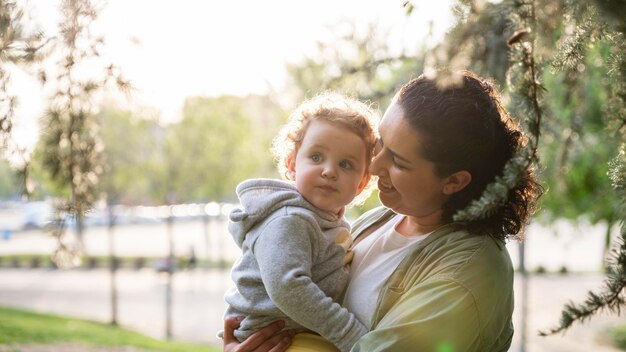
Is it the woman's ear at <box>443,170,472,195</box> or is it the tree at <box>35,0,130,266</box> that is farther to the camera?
the tree at <box>35,0,130,266</box>

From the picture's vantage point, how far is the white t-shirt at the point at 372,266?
6.73ft

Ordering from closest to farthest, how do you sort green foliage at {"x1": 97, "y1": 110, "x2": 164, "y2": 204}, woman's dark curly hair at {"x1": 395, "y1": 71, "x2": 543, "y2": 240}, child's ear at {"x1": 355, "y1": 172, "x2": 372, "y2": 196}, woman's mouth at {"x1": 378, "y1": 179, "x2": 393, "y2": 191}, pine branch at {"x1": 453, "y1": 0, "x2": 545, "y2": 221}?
pine branch at {"x1": 453, "y1": 0, "x2": 545, "y2": 221} → woman's dark curly hair at {"x1": 395, "y1": 71, "x2": 543, "y2": 240} → woman's mouth at {"x1": 378, "y1": 179, "x2": 393, "y2": 191} → child's ear at {"x1": 355, "y1": 172, "x2": 372, "y2": 196} → green foliage at {"x1": 97, "y1": 110, "x2": 164, "y2": 204}

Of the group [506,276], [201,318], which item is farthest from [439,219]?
[201,318]

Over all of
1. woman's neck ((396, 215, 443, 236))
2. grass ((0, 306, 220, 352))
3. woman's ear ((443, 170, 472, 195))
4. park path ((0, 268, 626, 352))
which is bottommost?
park path ((0, 268, 626, 352))

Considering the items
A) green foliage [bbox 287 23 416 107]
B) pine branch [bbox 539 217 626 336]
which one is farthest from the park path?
pine branch [bbox 539 217 626 336]

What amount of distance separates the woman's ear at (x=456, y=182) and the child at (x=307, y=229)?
0.32m

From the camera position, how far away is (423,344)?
175 centimetres

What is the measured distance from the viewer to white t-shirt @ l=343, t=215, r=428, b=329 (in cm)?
205

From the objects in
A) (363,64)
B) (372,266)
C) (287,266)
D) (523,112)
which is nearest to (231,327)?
(287,266)

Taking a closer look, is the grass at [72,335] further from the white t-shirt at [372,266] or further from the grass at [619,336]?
the white t-shirt at [372,266]

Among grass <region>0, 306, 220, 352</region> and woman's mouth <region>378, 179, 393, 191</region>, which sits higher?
woman's mouth <region>378, 179, 393, 191</region>

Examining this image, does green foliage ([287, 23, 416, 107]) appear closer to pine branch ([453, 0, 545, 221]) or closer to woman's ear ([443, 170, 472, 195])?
woman's ear ([443, 170, 472, 195])

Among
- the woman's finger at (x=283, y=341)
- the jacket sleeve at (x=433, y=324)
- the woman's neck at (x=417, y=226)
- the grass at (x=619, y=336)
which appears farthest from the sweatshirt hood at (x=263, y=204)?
the grass at (x=619, y=336)

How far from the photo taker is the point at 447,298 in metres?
1.77
